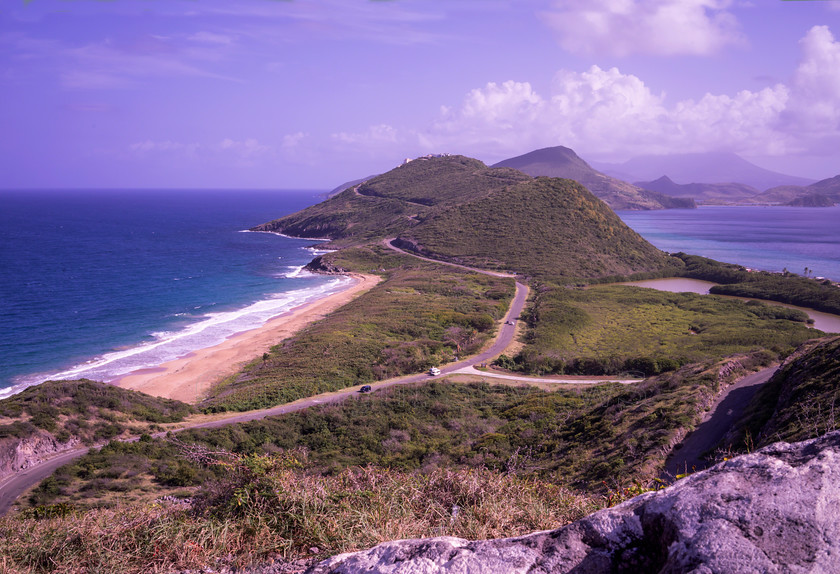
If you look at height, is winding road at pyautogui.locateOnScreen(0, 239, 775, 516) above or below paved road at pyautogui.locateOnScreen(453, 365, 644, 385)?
above

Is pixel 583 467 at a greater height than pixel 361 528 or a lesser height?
lesser

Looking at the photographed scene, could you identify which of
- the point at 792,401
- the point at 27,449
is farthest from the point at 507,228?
the point at 27,449

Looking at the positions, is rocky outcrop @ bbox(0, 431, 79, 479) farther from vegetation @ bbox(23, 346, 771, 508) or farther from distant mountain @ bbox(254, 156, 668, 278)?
distant mountain @ bbox(254, 156, 668, 278)

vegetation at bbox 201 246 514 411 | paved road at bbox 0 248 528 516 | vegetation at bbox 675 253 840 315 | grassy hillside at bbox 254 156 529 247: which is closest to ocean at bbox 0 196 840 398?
grassy hillside at bbox 254 156 529 247

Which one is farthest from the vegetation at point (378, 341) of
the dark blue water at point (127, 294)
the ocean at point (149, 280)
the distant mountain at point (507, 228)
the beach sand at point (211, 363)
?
the distant mountain at point (507, 228)

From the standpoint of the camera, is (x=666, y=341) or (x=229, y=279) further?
(x=229, y=279)

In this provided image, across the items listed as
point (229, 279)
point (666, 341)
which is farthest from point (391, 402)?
Answer: point (229, 279)

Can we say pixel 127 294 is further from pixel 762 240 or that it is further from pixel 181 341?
pixel 762 240

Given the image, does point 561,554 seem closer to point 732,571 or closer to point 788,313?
point 732,571
